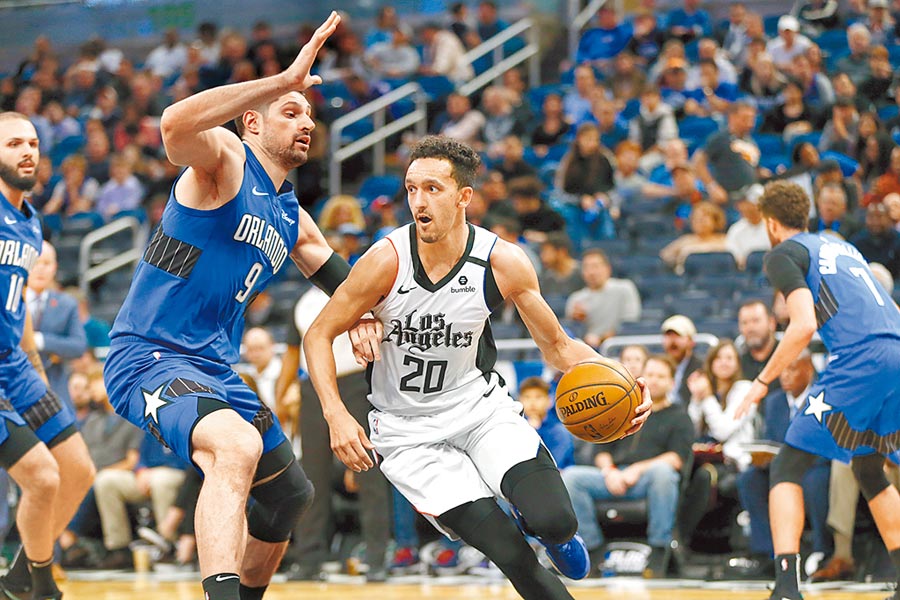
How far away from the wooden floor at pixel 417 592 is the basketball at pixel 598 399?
268 cm

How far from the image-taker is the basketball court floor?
304 inches

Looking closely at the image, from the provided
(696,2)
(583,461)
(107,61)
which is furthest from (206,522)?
(107,61)

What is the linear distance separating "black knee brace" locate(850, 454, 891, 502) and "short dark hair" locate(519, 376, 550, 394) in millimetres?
2935

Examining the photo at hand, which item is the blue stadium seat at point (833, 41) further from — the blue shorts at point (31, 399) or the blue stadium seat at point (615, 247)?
the blue shorts at point (31, 399)

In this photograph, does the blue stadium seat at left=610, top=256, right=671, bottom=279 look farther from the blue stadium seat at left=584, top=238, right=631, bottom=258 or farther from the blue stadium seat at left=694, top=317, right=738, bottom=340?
the blue stadium seat at left=694, top=317, right=738, bottom=340

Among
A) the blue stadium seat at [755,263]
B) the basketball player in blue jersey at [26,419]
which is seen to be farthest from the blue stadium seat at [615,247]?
the basketball player in blue jersey at [26,419]

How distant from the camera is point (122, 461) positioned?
1055 centimetres

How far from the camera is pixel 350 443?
489 centimetres

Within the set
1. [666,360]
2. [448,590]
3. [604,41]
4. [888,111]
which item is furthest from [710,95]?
[448,590]

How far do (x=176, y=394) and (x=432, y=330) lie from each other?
1.02 metres

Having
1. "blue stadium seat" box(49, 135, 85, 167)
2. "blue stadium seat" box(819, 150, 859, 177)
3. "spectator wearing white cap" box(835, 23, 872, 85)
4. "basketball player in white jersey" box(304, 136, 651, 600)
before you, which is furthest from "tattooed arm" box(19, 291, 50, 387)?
"blue stadium seat" box(49, 135, 85, 167)

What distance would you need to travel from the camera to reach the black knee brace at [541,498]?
15.9 feet

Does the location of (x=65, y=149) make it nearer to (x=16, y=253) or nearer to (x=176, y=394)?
(x=16, y=253)

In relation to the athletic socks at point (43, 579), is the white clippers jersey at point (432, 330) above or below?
above
